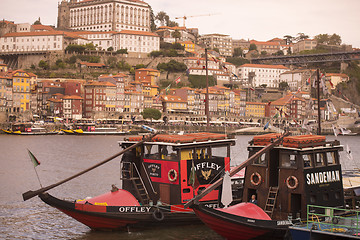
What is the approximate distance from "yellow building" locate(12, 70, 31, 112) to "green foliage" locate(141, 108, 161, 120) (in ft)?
59.3

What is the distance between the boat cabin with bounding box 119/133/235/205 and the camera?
670 inches

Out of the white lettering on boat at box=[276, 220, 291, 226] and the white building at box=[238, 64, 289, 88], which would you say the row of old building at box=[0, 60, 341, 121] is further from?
the white lettering on boat at box=[276, 220, 291, 226]

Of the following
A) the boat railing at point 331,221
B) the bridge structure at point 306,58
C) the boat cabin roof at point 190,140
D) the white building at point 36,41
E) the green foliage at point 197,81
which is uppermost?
the white building at point 36,41

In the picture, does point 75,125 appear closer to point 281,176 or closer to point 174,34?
point 174,34

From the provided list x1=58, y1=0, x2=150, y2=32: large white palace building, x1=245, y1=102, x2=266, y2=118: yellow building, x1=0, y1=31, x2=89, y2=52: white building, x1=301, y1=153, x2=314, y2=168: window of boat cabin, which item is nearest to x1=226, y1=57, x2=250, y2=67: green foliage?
x1=58, y1=0, x2=150, y2=32: large white palace building

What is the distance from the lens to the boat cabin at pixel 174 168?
17017 millimetres

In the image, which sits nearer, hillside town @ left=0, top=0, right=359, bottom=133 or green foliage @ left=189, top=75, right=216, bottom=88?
hillside town @ left=0, top=0, right=359, bottom=133

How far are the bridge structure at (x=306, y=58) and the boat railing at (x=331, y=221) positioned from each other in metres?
109

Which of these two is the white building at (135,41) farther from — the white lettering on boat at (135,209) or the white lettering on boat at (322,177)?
the white lettering on boat at (322,177)

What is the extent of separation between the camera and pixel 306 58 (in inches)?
5094

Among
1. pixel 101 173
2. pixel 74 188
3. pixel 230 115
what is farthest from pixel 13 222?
pixel 230 115

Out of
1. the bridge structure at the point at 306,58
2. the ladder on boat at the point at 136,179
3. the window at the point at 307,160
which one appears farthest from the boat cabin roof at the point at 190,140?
the bridge structure at the point at 306,58

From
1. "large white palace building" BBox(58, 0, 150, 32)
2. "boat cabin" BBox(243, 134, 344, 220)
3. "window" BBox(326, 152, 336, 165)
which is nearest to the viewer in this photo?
"boat cabin" BBox(243, 134, 344, 220)

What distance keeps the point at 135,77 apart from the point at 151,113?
1773 centimetres
